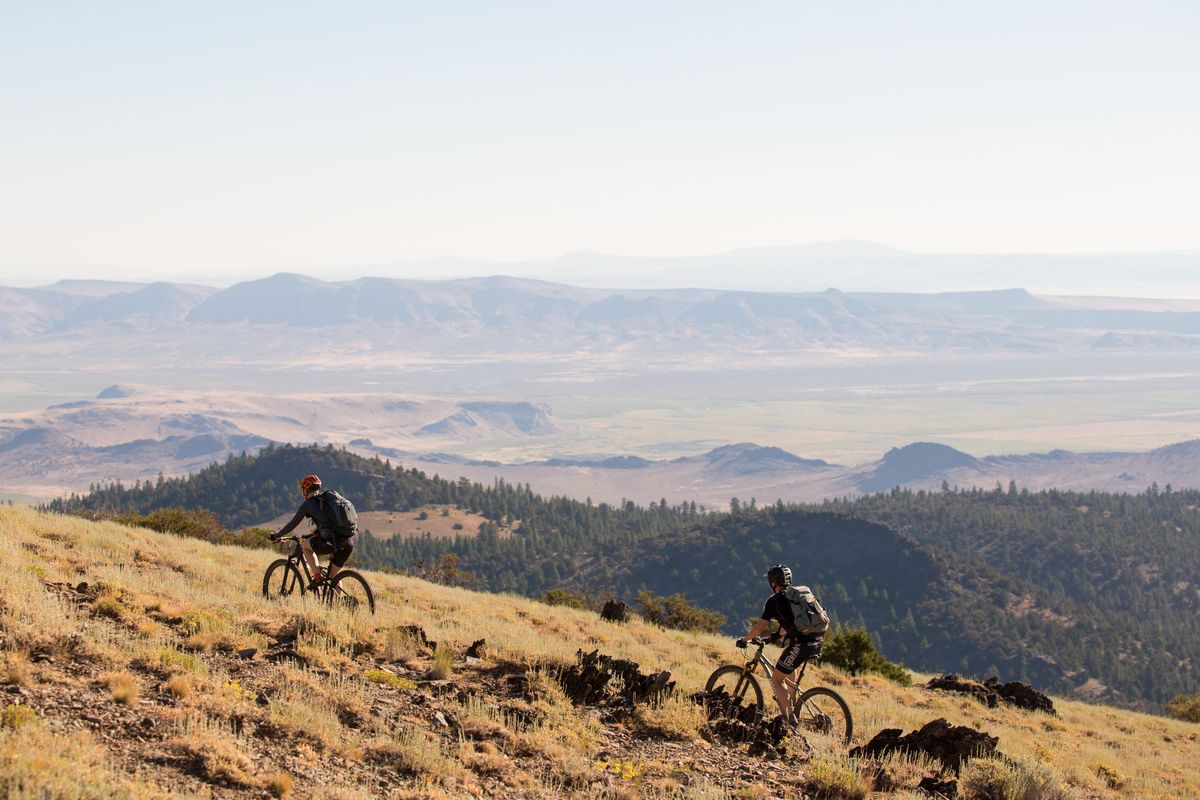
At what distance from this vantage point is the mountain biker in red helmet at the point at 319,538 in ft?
52.1

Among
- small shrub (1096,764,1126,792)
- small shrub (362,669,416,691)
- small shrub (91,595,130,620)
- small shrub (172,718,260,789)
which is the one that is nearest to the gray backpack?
small shrub (362,669,416,691)

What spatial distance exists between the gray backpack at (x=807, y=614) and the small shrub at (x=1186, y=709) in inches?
1139

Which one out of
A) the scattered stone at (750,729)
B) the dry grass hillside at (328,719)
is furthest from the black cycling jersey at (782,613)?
the dry grass hillside at (328,719)

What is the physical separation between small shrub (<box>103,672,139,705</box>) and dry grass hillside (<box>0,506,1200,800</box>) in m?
0.02

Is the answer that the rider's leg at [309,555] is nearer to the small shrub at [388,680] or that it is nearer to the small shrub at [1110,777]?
the small shrub at [388,680]

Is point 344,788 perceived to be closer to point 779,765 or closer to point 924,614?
point 779,765

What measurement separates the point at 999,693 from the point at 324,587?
16645mm

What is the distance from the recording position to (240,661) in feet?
42.1

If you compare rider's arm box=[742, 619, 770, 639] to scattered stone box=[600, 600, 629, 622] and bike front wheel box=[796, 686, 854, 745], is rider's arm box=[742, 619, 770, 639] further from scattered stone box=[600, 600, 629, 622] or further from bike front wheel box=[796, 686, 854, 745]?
scattered stone box=[600, 600, 629, 622]

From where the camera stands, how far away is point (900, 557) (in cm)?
13138

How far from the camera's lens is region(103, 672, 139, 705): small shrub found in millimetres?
10695

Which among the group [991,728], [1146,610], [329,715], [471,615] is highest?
[329,715]

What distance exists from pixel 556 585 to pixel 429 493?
57192 mm

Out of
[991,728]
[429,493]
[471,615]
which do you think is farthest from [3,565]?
[429,493]
